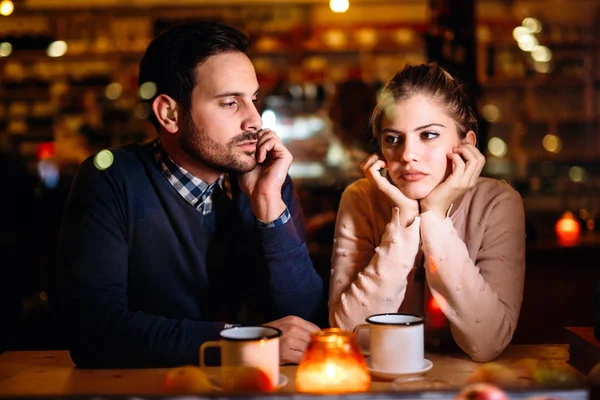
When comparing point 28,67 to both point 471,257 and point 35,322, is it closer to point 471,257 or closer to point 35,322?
point 35,322

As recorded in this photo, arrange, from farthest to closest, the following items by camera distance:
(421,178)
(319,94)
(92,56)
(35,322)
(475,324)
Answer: (92,56)
(319,94)
(35,322)
(421,178)
(475,324)

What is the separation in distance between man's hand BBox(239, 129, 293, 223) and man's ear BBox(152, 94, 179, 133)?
0.85ft

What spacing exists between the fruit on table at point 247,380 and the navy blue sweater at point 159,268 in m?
0.32

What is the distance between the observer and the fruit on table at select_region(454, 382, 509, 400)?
→ 0.96m

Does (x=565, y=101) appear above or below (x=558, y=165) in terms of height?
above

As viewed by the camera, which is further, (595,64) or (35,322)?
(595,64)

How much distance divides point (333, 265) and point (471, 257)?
1.15 ft

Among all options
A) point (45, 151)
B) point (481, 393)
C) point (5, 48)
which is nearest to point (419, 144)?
point (481, 393)

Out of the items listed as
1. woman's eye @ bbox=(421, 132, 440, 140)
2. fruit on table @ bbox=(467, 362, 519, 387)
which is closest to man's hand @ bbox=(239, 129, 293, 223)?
woman's eye @ bbox=(421, 132, 440, 140)

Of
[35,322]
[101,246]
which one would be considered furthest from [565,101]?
[101,246]

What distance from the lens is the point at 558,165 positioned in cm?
603

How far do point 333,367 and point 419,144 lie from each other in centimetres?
68

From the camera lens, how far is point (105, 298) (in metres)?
1.61

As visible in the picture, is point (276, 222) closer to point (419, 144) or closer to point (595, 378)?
point (419, 144)
